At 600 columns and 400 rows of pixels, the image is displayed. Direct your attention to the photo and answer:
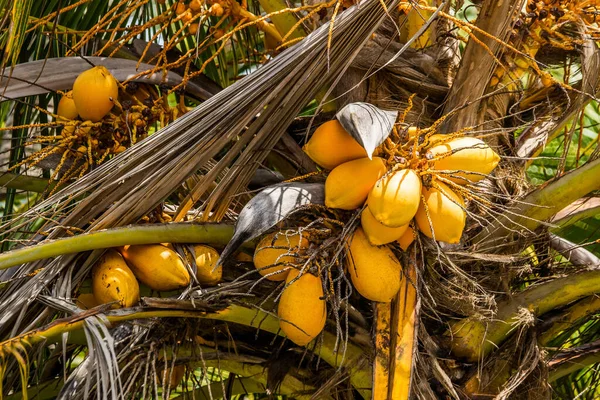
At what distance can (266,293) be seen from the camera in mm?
1656

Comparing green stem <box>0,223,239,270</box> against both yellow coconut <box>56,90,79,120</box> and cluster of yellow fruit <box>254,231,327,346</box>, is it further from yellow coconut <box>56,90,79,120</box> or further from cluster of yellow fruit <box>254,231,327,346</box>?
yellow coconut <box>56,90,79,120</box>

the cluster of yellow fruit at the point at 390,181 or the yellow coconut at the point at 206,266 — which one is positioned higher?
the cluster of yellow fruit at the point at 390,181

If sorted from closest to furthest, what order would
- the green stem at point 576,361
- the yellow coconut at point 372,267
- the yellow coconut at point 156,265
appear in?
the yellow coconut at point 372,267
the yellow coconut at point 156,265
the green stem at point 576,361

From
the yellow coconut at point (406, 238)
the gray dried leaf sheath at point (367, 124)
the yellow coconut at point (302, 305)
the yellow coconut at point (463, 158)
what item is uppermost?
the gray dried leaf sheath at point (367, 124)

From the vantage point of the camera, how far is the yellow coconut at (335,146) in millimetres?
1490

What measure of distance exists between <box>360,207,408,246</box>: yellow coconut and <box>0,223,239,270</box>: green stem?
0.32 m

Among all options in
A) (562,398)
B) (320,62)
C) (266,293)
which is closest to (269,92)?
(320,62)

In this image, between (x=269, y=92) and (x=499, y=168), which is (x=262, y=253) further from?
(x=499, y=168)

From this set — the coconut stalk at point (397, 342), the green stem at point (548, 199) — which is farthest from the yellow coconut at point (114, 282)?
the green stem at point (548, 199)

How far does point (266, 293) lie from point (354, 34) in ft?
1.70

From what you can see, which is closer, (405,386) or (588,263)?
(405,386)

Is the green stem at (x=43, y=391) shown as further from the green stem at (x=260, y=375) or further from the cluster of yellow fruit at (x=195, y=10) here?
the cluster of yellow fruit at (x=195, y=10)

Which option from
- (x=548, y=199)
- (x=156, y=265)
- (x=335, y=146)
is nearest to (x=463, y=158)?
(x=335, y=146)

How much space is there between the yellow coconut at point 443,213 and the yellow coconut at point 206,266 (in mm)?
438
